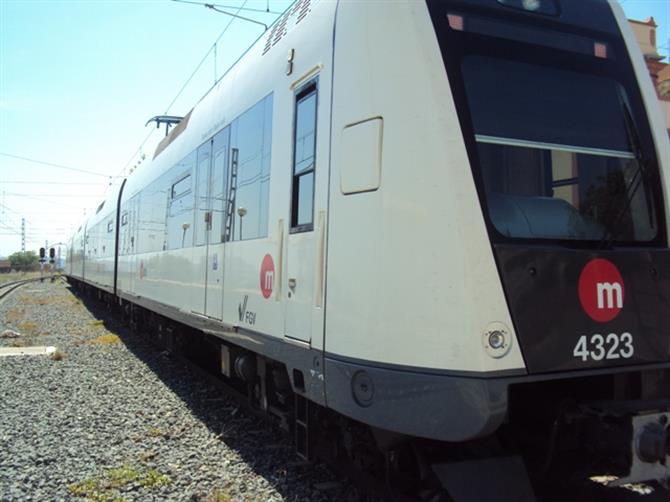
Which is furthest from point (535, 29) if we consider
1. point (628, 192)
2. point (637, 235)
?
point (637, 235)

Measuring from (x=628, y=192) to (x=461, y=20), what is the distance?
4.66 feet

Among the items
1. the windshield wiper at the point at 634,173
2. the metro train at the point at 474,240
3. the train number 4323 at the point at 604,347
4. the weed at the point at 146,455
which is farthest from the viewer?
the weed at the point at 146,455

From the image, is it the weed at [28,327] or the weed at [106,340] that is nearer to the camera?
the weed at [106,340]

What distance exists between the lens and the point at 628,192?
3.64 meters

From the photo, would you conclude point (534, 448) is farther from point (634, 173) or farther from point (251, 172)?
point (251, 172)

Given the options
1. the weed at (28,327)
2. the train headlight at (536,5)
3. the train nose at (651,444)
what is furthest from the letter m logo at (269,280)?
the weed at (28,327)

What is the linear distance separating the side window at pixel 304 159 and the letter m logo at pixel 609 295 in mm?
1730

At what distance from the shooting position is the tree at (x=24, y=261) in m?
90.3

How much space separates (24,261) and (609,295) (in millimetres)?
113951

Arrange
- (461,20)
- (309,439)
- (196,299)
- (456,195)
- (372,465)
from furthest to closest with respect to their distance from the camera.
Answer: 1. (196,299)
2. (309,439)
3. (372,465)
4. (461,20)
5. (456,195)

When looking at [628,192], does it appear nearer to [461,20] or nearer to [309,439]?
[461,20]

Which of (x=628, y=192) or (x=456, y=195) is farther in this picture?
(x=628, y=192)

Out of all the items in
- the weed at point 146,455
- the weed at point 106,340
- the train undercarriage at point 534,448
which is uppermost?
the train undercarriage at point 534,448

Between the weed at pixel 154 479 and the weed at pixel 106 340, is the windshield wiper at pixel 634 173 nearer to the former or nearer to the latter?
the weed at pixel 154 479
